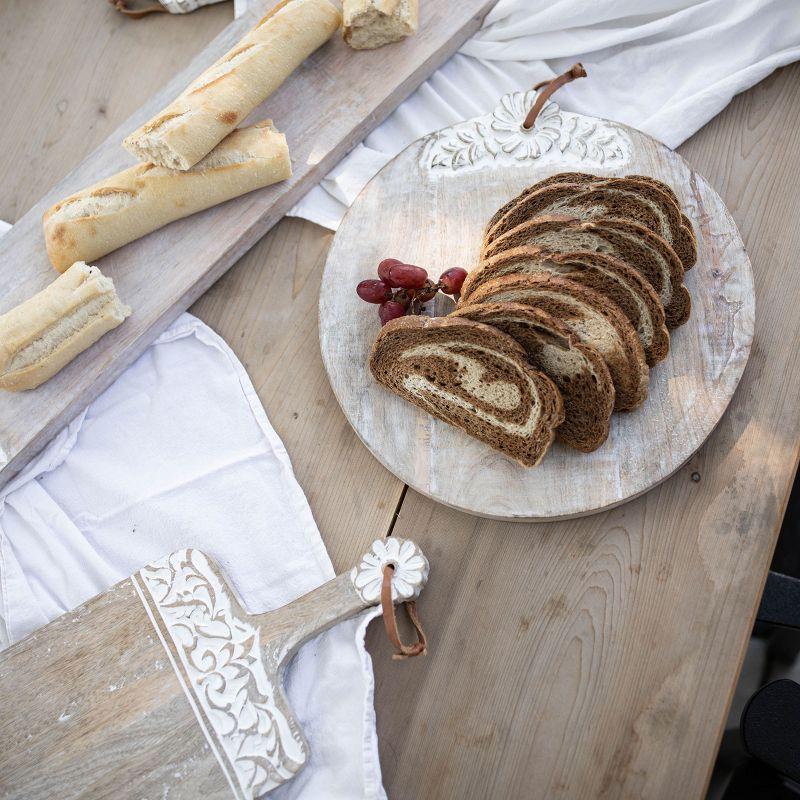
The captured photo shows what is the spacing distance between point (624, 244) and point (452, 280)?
406 millimetres

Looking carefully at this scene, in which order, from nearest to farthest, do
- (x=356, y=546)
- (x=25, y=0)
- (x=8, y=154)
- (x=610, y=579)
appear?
(x=610, y=579), (x=356, y=546), (x=8, y=154), (x=25, y=0)

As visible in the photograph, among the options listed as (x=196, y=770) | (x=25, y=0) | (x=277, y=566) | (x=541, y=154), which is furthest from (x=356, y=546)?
(x=25, y=0)

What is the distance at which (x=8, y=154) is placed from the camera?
93.2 inches

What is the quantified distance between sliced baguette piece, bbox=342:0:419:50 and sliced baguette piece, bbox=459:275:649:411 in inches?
35.5

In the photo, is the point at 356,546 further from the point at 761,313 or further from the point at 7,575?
the point at 761,313

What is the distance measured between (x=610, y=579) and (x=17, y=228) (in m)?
1.85

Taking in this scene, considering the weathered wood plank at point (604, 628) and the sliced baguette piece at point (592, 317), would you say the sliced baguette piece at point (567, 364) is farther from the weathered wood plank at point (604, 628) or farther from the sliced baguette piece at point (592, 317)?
the weathered wood plank at point (604, 628)

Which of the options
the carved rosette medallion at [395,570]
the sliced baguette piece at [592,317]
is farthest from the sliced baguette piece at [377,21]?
the carved rosette medallion at [395,570]

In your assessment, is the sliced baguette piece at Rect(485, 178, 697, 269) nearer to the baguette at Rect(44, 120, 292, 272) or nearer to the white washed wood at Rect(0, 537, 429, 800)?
the baguette at Rect(44, 120, 292, 272)

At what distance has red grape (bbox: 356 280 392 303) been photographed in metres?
1.84

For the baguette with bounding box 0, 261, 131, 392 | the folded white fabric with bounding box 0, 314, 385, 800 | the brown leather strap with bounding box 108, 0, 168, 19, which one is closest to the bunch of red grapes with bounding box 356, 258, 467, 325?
the folded white fabric with bounding box 0, 314, 385, 800

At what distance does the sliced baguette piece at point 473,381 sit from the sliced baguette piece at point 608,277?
0.63 ft

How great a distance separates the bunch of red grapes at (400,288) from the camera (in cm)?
180

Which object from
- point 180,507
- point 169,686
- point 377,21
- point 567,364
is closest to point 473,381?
point 567,364
